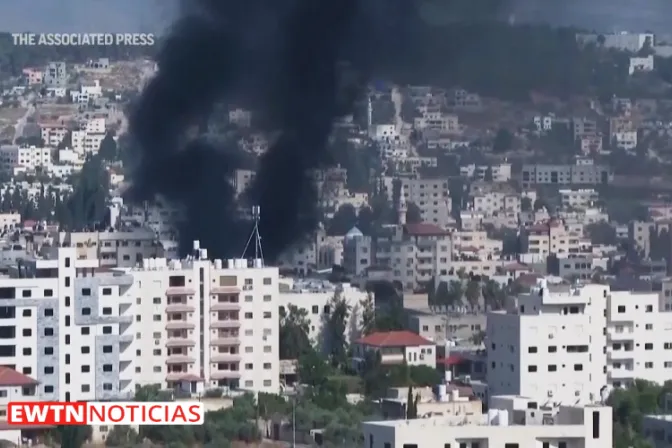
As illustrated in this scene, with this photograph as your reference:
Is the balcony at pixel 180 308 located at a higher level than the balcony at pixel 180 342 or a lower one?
higher

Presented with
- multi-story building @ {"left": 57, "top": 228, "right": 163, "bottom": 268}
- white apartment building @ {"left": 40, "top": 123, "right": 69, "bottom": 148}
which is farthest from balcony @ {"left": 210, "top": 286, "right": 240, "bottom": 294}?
white apartment building @ {"left": 40, "top": 123, "right": 69, "bottom": 148}

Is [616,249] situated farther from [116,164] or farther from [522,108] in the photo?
[116,164]

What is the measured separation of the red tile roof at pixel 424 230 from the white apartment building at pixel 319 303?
10.6m

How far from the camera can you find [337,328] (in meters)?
29.1

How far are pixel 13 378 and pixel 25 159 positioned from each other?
3721 centimetres

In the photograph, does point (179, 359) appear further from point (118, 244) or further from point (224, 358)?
point (118, 244)

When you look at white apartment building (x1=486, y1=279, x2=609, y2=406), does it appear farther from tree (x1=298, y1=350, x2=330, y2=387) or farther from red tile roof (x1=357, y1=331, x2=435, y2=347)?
red tile roof (x1=357, y1=331, x2=435, y2=347)

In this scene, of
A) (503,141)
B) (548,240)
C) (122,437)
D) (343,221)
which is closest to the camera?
(122,437)

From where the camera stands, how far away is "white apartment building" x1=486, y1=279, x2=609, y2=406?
75.6 feet

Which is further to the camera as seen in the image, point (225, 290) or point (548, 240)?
point (548, 240)

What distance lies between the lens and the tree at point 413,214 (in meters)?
45.5

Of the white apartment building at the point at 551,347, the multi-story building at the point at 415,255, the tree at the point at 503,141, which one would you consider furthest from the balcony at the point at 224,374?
the tree at the point at 503,141

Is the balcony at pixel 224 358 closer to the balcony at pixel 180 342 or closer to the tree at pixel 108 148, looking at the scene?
the balcony at pixel 180 342

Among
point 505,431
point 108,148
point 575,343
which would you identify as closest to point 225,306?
point 575,343
